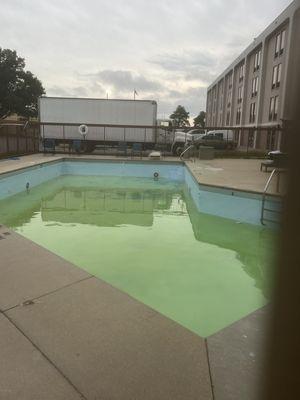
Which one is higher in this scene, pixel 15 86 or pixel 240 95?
pixel 15 86

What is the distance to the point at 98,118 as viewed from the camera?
24.2m

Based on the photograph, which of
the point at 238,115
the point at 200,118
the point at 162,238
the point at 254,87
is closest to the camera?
the point at 162,238

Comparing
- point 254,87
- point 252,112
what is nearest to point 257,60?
point 254,87

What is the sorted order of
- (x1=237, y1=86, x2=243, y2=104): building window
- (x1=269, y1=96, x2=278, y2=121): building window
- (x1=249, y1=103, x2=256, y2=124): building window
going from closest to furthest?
(x1=269, y1=96, x2=278, y2=121): building window, (x1=249, y1=103, x2=256, y2=124): building window, (x1=237, y1=86, x2=243, y2=104): building window

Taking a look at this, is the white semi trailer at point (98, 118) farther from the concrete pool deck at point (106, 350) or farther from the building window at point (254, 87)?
the concrete pool deck at point (106, 350)

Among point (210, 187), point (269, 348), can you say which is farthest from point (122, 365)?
point (210, 187)

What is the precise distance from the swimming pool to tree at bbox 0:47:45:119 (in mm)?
34817

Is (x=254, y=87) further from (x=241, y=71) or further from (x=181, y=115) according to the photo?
(x=181, y=115)

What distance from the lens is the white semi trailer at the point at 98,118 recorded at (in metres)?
23.7

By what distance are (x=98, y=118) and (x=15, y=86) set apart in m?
27.6

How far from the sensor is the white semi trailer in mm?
23672

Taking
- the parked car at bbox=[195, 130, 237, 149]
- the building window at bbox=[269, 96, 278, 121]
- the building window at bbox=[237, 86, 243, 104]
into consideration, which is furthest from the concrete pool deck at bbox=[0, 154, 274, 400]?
the building window at bbox=[237, 86, 243, 104]

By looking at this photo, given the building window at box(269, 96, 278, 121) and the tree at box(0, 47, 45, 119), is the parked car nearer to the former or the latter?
the building window at box(269, 96, 278, 121)

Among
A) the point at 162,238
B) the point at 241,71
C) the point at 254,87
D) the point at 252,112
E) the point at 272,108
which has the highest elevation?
the point at 241,71
